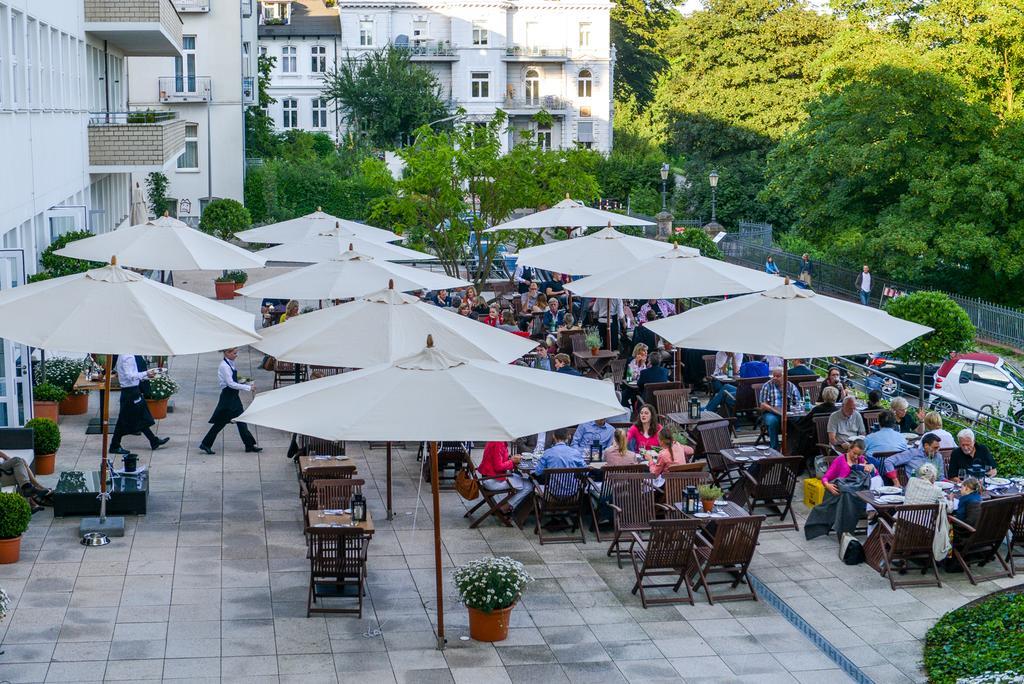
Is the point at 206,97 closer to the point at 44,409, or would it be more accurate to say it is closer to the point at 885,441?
the point at 44,409

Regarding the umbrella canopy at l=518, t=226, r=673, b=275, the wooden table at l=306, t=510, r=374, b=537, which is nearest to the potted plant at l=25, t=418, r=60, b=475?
the wooden table at l=306, t=510, r=374, b=537

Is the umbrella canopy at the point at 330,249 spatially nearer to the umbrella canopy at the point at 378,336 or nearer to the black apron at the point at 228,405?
the black apron at the point at 228,405

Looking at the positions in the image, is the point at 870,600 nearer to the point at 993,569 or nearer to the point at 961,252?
the point at 993,569

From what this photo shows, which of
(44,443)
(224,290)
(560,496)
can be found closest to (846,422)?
(560,496)

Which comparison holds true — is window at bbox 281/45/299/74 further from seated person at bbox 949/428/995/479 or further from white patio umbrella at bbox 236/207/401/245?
seated person at bbox 949/428/995/479

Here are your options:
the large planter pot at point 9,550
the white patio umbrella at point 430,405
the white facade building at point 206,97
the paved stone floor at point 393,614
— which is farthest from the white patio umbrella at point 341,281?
the white facade building at point 206,97

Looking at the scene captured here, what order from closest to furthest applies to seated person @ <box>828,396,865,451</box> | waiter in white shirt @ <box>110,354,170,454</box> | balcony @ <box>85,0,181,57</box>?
seated person @ <box>828,396,865,451</box>
waiter in white shirt @ <box>110,354,170,454</box>
balcony @ <box>85,0,181,57</box>

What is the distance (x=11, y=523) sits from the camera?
40.9ft

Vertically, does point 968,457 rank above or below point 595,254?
below

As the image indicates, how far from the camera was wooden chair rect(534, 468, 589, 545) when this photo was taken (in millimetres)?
13969

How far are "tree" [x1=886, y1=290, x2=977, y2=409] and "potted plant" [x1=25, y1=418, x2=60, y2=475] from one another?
12147 mm

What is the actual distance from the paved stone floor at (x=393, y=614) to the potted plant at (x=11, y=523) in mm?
140

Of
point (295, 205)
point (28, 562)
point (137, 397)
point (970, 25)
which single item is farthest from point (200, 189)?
point (28, 562)

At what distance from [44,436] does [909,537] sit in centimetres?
1024
